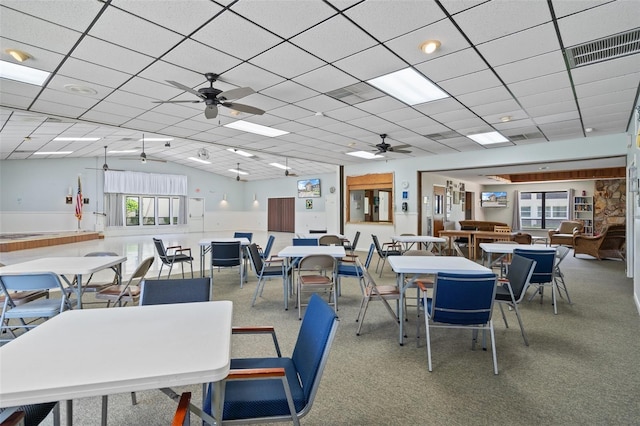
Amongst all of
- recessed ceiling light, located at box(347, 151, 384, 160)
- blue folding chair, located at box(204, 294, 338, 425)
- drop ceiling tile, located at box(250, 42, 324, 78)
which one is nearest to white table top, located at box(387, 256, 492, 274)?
blue folding chair, located at box(204, 294, 338, 425)

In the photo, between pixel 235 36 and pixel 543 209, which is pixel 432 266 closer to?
pixel 235 36

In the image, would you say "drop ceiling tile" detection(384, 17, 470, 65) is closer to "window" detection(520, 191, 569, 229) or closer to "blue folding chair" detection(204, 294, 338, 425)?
"blue folding chair" detection(204, 294, 338, 425)

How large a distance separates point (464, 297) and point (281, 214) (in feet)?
52.3

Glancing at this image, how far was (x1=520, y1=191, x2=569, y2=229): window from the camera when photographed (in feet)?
47.7

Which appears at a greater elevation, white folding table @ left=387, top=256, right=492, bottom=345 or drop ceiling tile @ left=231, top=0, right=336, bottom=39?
drop ceiling tile @ left=231, top=0, right=336, bottom=39

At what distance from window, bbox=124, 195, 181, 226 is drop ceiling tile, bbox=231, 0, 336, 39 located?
1544cm

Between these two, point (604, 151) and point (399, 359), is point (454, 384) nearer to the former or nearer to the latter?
point (399, 359)

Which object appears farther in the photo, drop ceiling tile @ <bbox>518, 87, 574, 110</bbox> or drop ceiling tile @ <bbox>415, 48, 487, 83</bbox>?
drop ceiling tile @ <bbox>518, 87, 574, 110</bbox>

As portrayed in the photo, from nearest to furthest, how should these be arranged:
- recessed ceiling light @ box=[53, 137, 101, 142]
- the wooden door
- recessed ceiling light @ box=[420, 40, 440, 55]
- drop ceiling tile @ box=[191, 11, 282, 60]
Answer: drop ceiling tile @ box=[191, 11, 282, 60] → recessed ceiling light @ box=[420, 40, 440, 55] → recessed ceiling light @ box=[53, 137, 101, 142] → the wooden door

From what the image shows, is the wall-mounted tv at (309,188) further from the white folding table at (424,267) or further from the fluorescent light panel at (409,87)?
the white folding table at (424,267)

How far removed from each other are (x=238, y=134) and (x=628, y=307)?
692 centimetres

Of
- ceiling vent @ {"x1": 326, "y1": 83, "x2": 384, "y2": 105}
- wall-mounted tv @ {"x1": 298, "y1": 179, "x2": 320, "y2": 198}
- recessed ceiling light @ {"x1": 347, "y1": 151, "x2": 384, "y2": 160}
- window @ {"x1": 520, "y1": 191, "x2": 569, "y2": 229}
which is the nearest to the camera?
ceiling vent @ {"x1": 326, "y1": 83, "x2": 384, "y2": 105}

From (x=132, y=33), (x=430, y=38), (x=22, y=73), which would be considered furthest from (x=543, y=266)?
(x=22, y=73)

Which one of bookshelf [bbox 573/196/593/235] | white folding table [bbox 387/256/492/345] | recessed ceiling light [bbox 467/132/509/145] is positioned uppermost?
recessed ceiling light [bbox 467/132/509/145]
